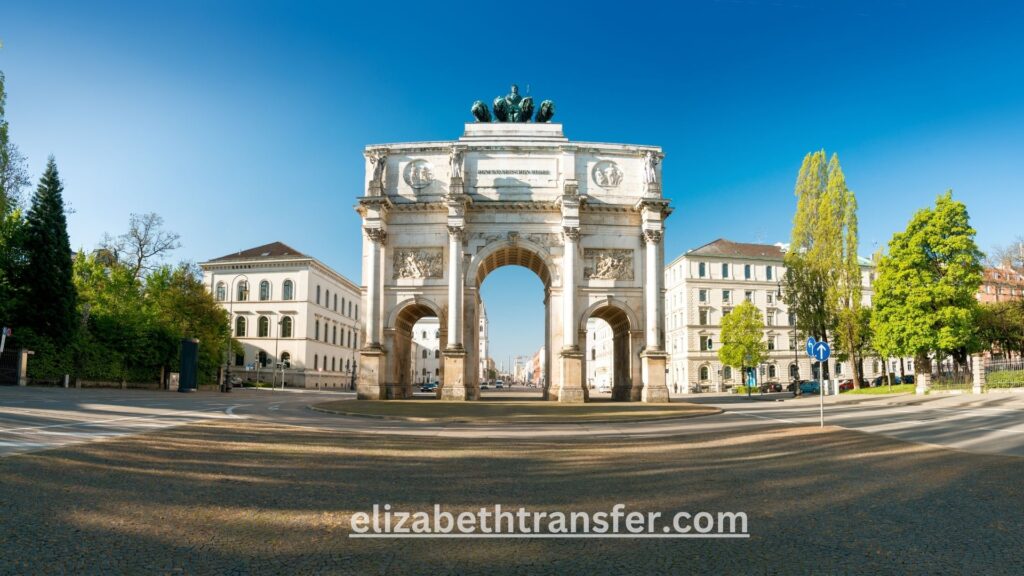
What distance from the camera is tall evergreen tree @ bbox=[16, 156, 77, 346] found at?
3631cm

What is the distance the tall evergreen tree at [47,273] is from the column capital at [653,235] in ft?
118

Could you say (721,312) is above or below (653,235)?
below

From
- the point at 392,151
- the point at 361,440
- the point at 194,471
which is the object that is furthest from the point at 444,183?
the point at 194,471

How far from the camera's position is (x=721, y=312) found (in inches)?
3063

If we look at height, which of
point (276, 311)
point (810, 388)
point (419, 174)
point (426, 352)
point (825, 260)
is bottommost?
point (810, 388)

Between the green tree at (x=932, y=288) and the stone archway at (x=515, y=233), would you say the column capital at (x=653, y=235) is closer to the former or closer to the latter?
the stone archway at (x=515, y=233)

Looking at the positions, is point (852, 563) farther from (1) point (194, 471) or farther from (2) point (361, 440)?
(2) point (361, 440)

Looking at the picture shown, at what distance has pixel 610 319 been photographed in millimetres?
40688

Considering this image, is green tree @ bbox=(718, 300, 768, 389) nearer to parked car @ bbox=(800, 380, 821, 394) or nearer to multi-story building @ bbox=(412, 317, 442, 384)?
parked car @ bbox=(800, 380, 821, 394)

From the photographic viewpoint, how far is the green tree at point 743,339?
55.5 metres

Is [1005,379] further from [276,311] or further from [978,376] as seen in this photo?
[276,311]

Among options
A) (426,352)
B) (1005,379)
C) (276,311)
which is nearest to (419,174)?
(1005,379)

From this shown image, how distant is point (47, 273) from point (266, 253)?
134 ft

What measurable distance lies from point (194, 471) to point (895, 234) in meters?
46.8
